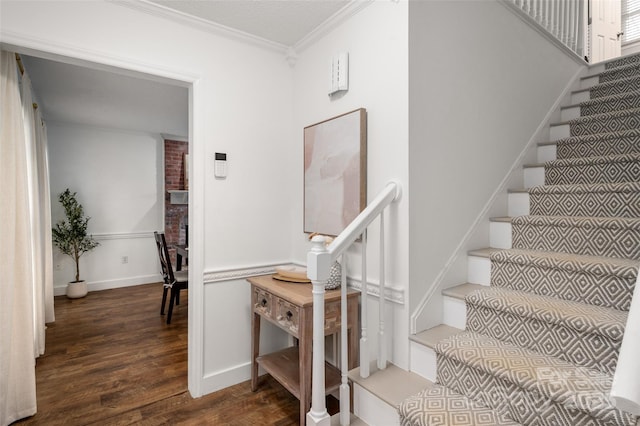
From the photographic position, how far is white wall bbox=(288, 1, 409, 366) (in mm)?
1705

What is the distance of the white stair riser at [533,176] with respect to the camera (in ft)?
7.54

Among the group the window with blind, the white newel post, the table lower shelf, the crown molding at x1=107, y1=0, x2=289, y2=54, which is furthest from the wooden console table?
the window with blind

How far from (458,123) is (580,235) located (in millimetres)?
878

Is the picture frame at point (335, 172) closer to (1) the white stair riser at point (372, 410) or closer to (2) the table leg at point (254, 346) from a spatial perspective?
(2) the table leg at point (254, 346)

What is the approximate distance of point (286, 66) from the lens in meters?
2.62

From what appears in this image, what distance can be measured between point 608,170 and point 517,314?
1.23m

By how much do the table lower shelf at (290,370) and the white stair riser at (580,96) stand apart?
296 centimetres

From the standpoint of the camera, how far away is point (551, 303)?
1.50 m

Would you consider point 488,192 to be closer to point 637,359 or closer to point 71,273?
point 637,359

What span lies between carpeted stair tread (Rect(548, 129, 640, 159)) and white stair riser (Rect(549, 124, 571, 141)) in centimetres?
16

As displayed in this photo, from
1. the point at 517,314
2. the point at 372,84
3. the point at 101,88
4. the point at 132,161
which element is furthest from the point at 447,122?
the point at 132,161

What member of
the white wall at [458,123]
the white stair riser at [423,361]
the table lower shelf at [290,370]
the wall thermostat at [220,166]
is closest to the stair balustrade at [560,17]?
the white wall at [458,123]

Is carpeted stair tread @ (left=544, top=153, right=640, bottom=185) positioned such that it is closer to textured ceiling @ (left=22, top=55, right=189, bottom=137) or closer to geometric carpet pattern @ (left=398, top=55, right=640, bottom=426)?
geometric carpet pattern @ (left=398, top=55, right=640, bottom=426)

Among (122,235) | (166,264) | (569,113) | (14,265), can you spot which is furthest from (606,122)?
(122,235)
